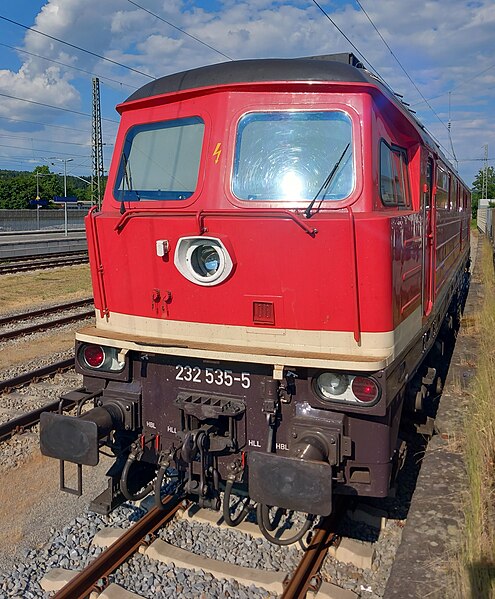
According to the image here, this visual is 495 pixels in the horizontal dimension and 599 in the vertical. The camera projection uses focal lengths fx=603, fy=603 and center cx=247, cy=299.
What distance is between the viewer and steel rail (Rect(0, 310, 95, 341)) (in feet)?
36.6

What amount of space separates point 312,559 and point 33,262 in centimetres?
2267

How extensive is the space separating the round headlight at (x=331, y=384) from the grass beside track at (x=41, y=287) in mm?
11926

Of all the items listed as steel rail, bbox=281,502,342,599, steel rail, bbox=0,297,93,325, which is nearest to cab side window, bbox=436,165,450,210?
steel rail, bbox=281,502,342,599

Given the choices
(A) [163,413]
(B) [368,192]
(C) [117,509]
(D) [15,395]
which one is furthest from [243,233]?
(D) [15,395]

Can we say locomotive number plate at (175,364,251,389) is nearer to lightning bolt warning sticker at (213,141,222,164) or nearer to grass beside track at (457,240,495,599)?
lightning bolt warning sticker at (213,141,222,164)

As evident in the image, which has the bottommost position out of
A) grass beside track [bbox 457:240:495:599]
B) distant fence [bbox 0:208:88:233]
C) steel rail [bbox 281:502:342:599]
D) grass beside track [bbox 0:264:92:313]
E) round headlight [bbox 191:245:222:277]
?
steel rail [bbox 281:502:342:599]

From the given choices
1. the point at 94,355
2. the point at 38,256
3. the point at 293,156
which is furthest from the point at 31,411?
the point at 38,256

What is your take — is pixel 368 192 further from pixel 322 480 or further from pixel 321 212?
pixel 322 480

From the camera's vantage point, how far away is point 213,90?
444 cm

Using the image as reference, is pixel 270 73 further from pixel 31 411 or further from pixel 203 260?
pixel 31 411

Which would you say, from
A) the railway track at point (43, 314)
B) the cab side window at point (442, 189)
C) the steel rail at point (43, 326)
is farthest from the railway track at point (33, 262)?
the cab side window at point (442, 189)

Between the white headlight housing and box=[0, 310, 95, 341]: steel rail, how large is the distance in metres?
7.85

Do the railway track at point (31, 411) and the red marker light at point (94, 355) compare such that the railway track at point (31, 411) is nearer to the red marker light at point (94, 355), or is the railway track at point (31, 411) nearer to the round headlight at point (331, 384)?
the red marker light at point (94, 355)

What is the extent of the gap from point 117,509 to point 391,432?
2.46 m
